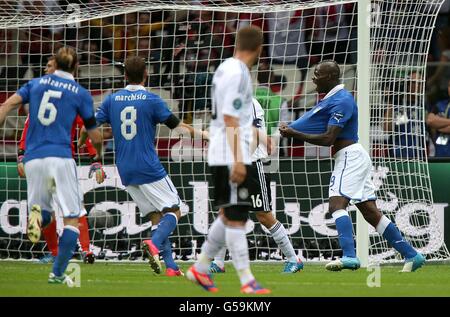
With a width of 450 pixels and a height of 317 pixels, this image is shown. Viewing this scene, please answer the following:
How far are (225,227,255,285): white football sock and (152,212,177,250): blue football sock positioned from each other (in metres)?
2.67

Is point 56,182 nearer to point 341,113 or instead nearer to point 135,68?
point 135,68

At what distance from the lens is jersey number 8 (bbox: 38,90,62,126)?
9938 mm

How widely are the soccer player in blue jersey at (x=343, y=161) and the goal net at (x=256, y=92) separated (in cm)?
136

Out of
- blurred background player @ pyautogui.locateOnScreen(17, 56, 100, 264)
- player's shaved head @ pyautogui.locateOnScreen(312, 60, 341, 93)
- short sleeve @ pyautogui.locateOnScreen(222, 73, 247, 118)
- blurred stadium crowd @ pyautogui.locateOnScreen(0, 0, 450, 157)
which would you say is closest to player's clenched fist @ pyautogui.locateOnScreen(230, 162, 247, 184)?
short sleeve @ pyautogui.locateOnScreen(222, 73, 247, 118)

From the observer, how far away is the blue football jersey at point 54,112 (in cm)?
992

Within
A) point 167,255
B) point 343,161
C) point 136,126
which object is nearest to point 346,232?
point 343,161

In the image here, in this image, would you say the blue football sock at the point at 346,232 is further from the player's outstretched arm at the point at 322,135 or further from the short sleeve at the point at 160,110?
the short sleeve at the point at 160,110

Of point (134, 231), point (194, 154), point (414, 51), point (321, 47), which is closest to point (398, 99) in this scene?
point (414, 51)

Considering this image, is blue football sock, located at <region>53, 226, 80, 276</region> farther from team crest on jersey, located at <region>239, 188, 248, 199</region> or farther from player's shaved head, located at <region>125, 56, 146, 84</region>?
player's shaved head, located at <region>125, 56, 146, 84</region>

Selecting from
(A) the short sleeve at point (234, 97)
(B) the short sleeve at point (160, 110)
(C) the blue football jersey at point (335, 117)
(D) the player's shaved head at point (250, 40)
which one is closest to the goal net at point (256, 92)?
(C) the blue football jersey at point (335, 117)

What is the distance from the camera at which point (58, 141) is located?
9938 millimetres

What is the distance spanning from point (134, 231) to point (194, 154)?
4.62 feet

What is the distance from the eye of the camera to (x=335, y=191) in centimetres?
1231

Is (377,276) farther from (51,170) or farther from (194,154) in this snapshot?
(194,154)
